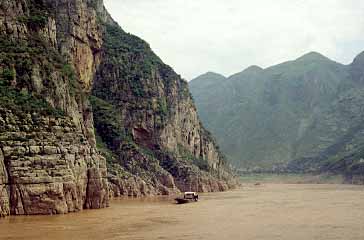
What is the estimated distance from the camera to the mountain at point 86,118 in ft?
208

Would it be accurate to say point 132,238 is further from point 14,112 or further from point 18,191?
point 14,112

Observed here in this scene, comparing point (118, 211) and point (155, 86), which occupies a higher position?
point (155, 86)

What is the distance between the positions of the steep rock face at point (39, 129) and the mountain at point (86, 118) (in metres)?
0.12

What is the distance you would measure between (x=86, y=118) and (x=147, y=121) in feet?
143

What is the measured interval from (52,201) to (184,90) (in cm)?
10996

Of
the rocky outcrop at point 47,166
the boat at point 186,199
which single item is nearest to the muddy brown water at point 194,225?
the rocky outcrop at point 47,166

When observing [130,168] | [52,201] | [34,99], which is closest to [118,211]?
[52,201]

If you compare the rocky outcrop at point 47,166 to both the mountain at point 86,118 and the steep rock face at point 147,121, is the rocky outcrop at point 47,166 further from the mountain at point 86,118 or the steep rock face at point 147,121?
the steep rock face at point 147,121

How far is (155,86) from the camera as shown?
148 meters

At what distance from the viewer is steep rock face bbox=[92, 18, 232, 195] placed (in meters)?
123

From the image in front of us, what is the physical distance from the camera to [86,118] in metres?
95.6

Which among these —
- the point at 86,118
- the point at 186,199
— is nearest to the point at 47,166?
the point at 86,118

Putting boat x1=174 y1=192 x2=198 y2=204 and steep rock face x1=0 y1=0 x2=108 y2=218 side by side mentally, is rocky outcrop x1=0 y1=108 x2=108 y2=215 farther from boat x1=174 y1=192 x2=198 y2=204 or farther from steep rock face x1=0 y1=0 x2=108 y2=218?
boat x1=174 y1=192 x2=198 y2=204

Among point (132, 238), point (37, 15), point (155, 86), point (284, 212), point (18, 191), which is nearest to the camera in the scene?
point (132, 238)
